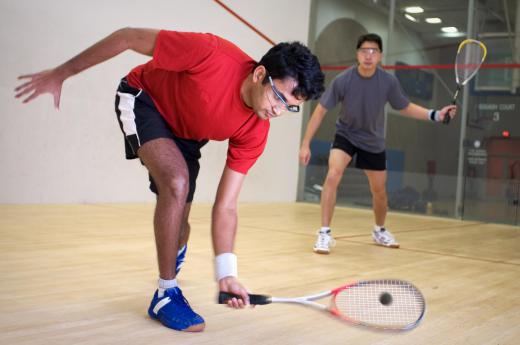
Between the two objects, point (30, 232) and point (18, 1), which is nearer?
point (30, 232)

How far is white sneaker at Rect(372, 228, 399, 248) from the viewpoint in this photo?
11.3 feet

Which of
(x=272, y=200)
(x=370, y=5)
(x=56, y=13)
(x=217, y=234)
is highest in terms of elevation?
(x=370, y=5)

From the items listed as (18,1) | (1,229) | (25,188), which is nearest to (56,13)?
(18,1)

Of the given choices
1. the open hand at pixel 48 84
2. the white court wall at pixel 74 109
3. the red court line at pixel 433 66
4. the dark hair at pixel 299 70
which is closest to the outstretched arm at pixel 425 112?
the dark hair at pixel 299 70

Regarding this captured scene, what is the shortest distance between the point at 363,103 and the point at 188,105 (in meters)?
1.91

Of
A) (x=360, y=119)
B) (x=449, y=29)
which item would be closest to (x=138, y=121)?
(x=360, y=119)

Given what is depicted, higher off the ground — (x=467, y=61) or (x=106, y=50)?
(x=467, y=61)

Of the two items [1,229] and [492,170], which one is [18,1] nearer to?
[1,229]

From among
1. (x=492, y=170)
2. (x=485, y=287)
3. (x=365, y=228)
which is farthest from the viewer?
(x=492, y=170)

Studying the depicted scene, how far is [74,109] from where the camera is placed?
4555 mm

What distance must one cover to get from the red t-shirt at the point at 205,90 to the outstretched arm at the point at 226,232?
4 cm

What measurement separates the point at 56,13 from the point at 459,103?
147 inches

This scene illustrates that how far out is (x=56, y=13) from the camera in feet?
14.1

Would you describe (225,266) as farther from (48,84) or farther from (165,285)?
(48,84)
